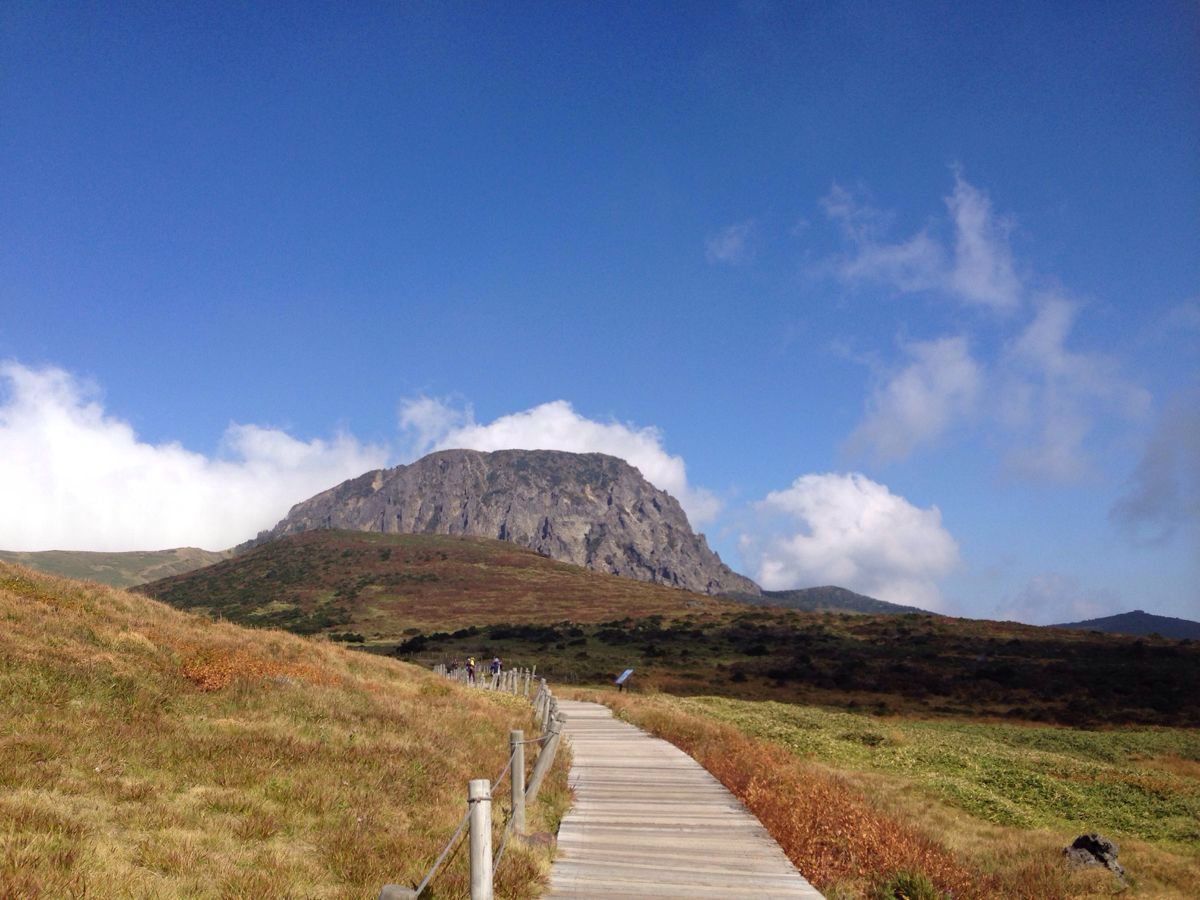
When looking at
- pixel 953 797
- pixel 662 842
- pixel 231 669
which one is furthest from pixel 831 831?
pixel 231 669

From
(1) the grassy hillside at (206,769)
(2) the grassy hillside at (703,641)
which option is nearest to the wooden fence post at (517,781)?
(1) the grassy hillside at (206,769)

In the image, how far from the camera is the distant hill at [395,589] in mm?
79938

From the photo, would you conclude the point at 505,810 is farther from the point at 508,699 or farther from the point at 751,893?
the point at 508,699

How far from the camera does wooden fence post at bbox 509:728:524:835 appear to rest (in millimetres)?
8961

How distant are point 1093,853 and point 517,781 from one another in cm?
1083

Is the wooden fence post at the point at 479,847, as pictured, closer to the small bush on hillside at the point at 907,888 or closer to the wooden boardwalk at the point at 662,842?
the wooden boardwalk at the point at 662,842

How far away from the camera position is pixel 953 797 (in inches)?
707

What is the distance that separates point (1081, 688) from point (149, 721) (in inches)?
1951

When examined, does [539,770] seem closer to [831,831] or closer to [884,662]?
[831,831]

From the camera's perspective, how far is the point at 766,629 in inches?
2675

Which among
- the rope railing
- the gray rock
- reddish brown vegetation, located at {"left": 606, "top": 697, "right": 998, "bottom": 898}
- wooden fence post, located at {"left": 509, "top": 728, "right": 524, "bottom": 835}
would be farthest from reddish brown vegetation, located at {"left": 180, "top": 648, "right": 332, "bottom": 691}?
the gray rock

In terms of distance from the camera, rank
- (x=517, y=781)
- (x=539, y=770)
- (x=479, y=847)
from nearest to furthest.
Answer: (x=479, y=847)
(x=517, y=781)
(x=539, y=770)

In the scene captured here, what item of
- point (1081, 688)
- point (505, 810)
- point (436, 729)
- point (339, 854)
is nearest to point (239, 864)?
point (339, 854)

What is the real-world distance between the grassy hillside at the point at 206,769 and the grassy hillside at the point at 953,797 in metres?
3.77
